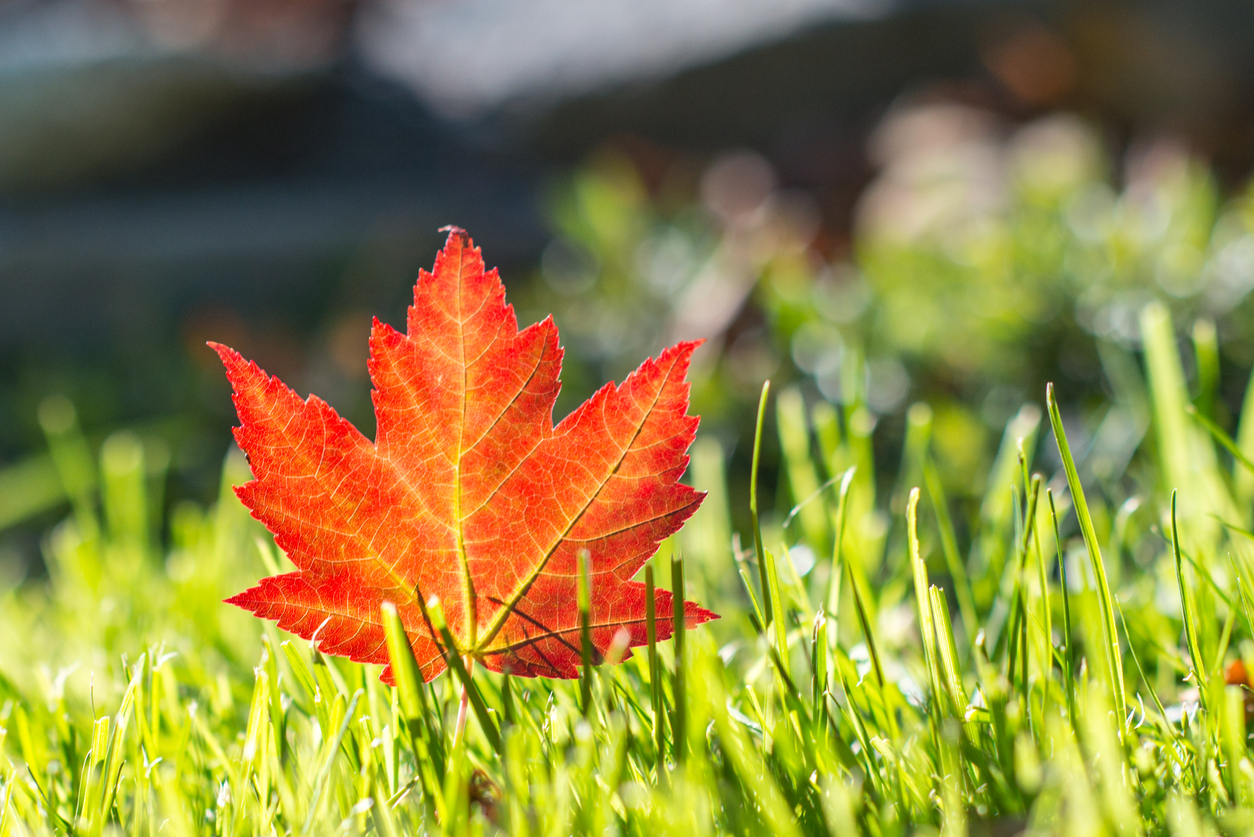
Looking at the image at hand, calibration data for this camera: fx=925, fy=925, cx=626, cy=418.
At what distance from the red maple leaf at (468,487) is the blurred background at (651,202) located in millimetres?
442

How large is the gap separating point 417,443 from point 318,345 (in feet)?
7.86

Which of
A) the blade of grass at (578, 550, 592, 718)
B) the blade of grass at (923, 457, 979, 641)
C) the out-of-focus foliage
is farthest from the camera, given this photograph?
the out-of-focus foliage

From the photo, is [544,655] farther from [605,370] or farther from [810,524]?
[605,370]

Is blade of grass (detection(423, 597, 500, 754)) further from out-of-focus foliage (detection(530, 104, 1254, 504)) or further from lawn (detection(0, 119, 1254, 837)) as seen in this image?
out-of-focus foliage (detection(530, 104, 1254, 504))

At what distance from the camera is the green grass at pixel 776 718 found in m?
0.48

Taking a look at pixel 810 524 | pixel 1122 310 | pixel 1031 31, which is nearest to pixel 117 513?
pixel 810 524

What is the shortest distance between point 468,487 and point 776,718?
0.23 m

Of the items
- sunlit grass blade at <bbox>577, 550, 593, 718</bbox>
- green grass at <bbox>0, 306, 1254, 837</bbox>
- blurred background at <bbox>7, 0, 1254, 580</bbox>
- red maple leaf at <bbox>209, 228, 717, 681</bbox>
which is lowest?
green grass at <bbox>0, 306, 1254, 837</bbox>

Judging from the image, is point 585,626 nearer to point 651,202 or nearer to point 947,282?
point 947,282

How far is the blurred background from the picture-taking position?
160cm

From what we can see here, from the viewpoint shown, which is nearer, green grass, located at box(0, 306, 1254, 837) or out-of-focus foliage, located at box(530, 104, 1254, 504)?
green grass, located at box(0, 306, 1254, 837)

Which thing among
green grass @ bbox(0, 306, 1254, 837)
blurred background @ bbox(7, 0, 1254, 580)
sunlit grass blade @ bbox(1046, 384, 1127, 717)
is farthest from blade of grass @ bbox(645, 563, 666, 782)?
blurred background @ bbox(7, 0, 1254, 580)

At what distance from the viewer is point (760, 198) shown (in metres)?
2.74

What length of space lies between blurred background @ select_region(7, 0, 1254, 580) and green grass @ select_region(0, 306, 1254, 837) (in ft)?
0.71
